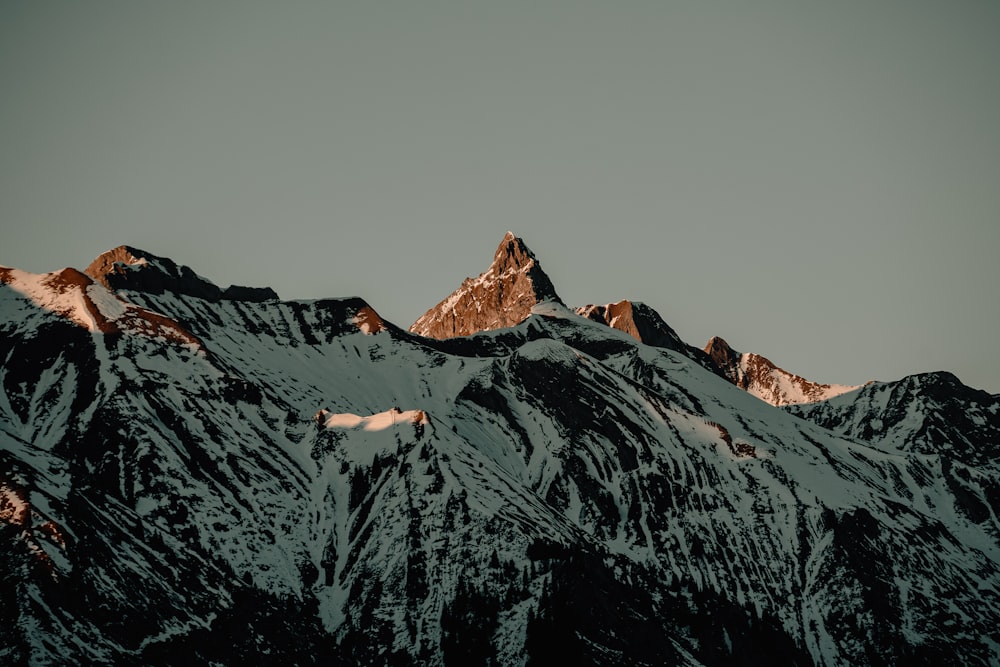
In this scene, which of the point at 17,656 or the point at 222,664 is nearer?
the point at 17,656

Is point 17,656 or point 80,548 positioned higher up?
point 80,548

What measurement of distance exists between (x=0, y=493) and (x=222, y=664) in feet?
117

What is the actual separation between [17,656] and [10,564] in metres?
15.3

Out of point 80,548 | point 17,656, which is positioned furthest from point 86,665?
point 80,548

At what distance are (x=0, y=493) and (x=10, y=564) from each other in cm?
1118

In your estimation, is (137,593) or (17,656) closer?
(17,656)

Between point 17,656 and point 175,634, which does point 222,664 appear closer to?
point 175,634

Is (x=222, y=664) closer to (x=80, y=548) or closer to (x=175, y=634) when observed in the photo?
(x=175, y=634)

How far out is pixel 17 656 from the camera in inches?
7018

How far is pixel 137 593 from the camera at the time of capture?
651 feet

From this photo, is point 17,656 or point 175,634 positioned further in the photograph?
point 175,634

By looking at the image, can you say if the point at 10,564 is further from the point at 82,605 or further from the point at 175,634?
the point at 175,634

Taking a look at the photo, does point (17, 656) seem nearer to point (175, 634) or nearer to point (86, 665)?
point (86, 665)

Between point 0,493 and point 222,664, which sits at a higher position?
point 0,493
